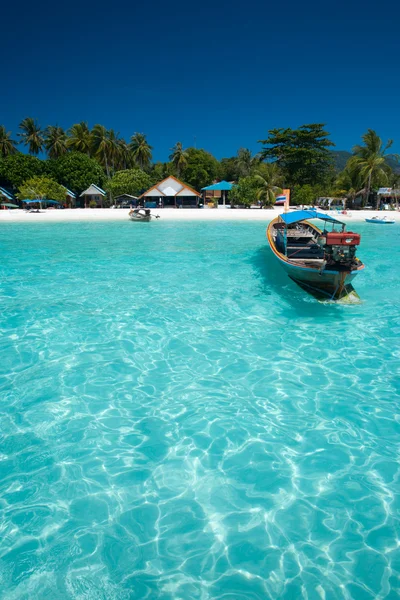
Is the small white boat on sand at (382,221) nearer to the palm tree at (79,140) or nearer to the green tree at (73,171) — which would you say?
the green tree at (73,171)

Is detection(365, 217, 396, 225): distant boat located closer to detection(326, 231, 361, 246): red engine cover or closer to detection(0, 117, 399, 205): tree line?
detection(0, 117, 399, 205): tree line

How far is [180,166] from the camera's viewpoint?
59.3 m

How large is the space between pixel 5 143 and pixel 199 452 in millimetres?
62289

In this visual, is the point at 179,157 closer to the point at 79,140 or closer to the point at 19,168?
the point at 79,140

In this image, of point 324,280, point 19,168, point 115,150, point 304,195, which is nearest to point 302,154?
point 304,195

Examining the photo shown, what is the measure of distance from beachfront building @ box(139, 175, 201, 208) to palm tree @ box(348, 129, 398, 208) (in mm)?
21013

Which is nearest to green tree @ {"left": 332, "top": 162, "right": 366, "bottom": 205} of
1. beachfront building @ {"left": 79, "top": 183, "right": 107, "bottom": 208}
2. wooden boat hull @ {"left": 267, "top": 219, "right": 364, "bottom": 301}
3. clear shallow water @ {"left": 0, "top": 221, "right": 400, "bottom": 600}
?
beachfront building @ {"left": 79, "top": 183, "right": 107, "bottom": 208}

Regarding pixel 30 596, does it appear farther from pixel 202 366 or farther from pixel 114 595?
pixel 202 366

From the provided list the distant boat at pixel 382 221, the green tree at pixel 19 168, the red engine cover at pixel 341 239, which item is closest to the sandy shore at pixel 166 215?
the distant boat at pixel 382 221

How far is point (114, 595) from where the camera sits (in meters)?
3.17

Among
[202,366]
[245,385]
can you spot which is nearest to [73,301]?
[202,366]

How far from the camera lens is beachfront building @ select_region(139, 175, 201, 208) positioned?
4966 centimetres

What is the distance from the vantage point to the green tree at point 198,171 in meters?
56.7

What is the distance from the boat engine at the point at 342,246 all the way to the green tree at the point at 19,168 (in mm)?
46935
